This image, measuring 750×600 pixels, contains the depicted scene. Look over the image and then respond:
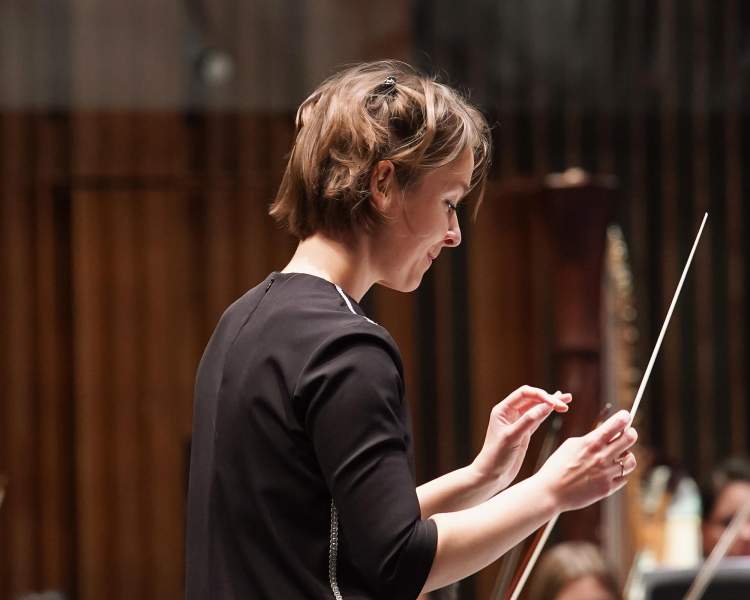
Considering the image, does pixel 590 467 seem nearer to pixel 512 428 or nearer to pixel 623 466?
pixel 623 466

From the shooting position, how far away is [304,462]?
3.85ft

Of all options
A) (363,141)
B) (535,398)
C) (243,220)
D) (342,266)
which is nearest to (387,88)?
(363,141)

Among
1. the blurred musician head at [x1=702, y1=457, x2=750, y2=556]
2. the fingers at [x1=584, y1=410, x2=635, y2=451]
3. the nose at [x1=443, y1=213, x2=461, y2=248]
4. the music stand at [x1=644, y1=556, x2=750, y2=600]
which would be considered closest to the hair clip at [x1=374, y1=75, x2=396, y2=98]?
the nose at [x1=443, y1=213, x2=461, y2=248]

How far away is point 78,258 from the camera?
4.74 m

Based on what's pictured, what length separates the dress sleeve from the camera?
43.6 inches

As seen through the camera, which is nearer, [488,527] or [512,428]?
[488,527]

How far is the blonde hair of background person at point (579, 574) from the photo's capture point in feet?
8.43

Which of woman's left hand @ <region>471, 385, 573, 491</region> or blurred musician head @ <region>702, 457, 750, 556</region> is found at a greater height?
woman's left hand @ <region>471, 385, 573, 491</region>

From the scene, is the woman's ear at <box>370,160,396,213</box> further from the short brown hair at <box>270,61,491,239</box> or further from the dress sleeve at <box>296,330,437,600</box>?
the dress sleeve at <box>296,330,437,600</box>

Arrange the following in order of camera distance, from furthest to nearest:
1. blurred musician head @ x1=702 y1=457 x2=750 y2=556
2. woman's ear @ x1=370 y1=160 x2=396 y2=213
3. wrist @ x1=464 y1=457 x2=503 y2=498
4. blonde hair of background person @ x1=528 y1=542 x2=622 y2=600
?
blurred musician head @ x1=702 y1=457 x2=750 y2=556, blonde hair of background person @ x1=528 y1=542 x2=622 y2=600, wrist @ x1=464 y1=457 x2=503 y2=498, woman's ear @ x1=370 y1=160 x2=396 y2=213

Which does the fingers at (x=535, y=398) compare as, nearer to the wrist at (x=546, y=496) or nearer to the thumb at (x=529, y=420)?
the thumb at (x=529, y=420)

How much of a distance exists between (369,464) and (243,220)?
3792 mm

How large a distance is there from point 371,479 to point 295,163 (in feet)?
1.24

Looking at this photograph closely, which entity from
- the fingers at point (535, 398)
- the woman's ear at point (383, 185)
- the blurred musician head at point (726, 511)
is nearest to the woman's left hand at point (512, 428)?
the fingers at point (535, 398)
